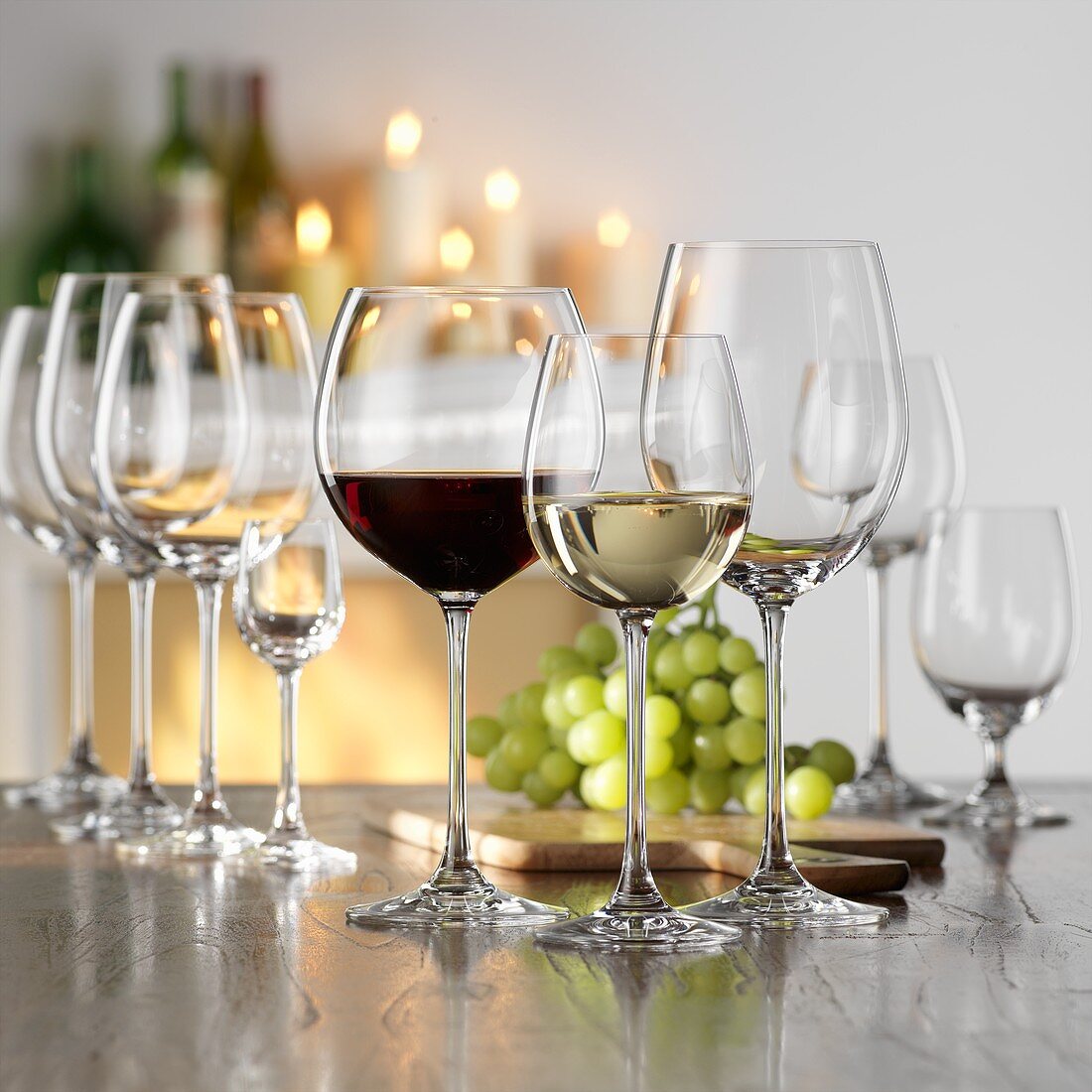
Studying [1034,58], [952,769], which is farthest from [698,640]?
[1034,58]

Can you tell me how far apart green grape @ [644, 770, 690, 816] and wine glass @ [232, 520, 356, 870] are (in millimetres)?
212

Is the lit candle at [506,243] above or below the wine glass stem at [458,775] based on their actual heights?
above

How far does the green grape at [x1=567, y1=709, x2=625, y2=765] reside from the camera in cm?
105

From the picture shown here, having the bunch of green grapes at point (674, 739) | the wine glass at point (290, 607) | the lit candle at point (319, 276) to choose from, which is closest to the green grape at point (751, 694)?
the bunch of green grapes at point (674, 739)

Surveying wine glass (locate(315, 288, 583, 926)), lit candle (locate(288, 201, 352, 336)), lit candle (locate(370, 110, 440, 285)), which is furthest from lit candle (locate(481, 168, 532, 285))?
wine glass (locate(315, 288, 583, 926))

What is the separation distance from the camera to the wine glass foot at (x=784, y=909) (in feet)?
2.38

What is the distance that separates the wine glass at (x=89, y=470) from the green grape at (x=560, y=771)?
0.82 ft

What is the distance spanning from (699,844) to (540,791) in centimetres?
22

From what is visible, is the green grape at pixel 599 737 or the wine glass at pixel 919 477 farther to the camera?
the wine glass at pixel 919 477

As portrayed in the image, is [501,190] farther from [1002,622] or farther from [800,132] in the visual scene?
[1002,622]

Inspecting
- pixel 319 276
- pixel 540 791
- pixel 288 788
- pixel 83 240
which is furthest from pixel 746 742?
pixel 83 240

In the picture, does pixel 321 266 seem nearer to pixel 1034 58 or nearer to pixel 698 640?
pixel 1034 58

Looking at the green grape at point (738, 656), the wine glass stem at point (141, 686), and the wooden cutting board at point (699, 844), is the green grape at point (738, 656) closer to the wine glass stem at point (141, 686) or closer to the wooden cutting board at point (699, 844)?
the wooden cutting board at point (699, 844)

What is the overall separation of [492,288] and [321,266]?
6.81ft
